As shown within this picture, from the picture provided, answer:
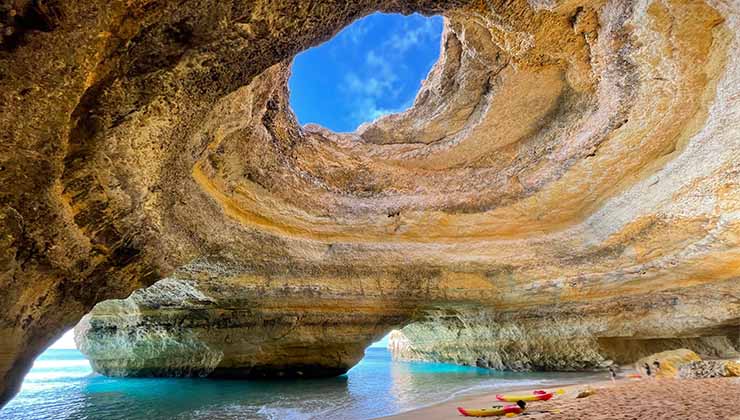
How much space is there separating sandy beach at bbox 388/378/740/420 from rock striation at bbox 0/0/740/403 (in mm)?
2924

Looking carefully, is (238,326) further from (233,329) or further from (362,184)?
(362,184)

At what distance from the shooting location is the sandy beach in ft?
11.9

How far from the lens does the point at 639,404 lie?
4270 millimetres

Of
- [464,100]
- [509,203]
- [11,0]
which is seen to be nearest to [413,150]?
[464,100]

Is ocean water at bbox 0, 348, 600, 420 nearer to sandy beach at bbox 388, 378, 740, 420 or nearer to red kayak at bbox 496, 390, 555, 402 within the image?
sandy beach at bbox 388, 378, 740, 420

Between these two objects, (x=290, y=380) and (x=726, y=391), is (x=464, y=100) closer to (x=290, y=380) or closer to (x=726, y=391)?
(x=726, y=391)

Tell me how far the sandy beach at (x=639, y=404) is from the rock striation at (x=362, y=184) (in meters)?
2.92

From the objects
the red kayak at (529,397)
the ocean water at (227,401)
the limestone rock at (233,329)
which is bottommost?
the ocean water at (227,401)

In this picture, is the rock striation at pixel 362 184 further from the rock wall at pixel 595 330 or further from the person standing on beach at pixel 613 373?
the person standing on beach at pixel 613 373

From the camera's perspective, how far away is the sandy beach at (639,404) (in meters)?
3.64

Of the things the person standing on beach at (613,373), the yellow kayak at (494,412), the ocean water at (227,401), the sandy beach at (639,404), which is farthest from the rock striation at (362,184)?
the yellow kayak at (494,412)

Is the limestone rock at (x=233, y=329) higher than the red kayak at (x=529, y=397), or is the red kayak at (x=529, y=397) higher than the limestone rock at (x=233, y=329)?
the limestone rock at (x=233, y=329)

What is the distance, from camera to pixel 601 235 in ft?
25.3

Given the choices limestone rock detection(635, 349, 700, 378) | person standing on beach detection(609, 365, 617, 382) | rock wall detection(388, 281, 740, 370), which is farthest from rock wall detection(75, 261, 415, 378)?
limestone rock detection(635, 349, 700, 378)
